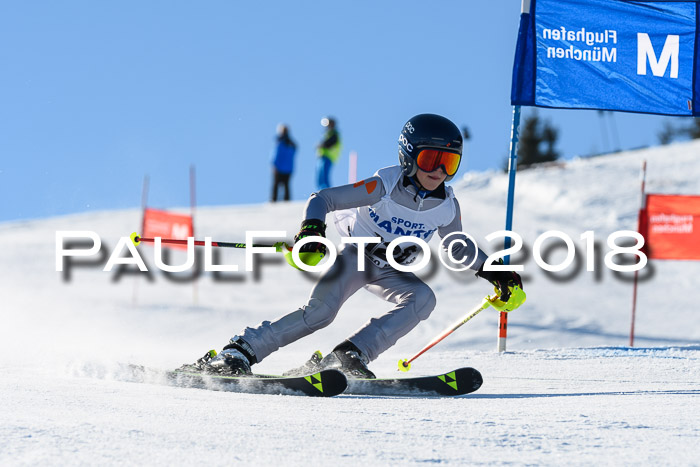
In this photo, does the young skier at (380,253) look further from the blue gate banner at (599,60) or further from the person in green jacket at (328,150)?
the person in green jacket at (328,150)

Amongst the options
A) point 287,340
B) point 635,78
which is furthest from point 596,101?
point 287,340

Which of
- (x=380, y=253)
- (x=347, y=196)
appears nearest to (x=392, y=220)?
(x=380, y=253)

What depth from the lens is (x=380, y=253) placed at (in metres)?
4.41

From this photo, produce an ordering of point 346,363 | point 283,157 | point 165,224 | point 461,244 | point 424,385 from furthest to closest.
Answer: point 283,157, point 165,224, point 461,244, point 346,363, point 424,385

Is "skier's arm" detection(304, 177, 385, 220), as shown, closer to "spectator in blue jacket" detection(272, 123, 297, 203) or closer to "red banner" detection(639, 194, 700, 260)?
"red banner" detection(639, 194, 700, 260)

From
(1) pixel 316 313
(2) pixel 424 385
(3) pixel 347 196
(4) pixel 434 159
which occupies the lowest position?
(2) pixel 424 385

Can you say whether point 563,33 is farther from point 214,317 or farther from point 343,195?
point 214,317

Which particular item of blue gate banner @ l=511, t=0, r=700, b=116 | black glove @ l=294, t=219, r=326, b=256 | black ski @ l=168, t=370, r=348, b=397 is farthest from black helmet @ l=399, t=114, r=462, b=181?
blue gate banner @ l=511, t=0, r=700, b=116

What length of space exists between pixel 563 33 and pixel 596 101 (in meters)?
0.59

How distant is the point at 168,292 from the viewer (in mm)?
10844

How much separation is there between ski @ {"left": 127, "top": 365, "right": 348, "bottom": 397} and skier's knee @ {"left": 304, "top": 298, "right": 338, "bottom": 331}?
1.36 feet

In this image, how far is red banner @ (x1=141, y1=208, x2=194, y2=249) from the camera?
10.3m

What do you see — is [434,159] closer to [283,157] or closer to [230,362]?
[230,362]

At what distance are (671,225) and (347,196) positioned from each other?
19.2 feet
